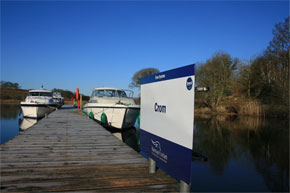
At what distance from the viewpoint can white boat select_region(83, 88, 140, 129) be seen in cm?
1358

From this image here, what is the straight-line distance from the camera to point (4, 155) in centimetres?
436

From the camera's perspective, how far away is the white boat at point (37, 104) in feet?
58.0

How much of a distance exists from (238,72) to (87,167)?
29.4 metres

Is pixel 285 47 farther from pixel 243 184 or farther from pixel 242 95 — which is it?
pixel 243 184

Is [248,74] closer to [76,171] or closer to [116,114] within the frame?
[116,114]

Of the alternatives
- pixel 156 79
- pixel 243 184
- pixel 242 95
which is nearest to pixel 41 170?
pixel 156 79

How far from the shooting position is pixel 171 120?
262 cm

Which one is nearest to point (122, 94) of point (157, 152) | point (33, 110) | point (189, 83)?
point (33, 110)

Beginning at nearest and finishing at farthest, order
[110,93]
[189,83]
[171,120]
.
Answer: [189,83], [171,120], [110,93]

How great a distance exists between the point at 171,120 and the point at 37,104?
57.8 ft

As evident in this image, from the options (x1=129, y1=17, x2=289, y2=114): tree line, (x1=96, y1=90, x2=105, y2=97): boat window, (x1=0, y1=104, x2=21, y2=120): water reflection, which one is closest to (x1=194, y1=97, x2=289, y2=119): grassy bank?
(x1=129, y1=17, x2=289, y2=114): tree line

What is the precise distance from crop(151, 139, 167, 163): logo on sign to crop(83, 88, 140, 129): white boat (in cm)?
1038

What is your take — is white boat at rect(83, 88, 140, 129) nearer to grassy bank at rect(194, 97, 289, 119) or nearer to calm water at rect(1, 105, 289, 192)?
calm water at rect(1, 105, 289, 192)

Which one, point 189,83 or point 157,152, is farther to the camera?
point 157,152
